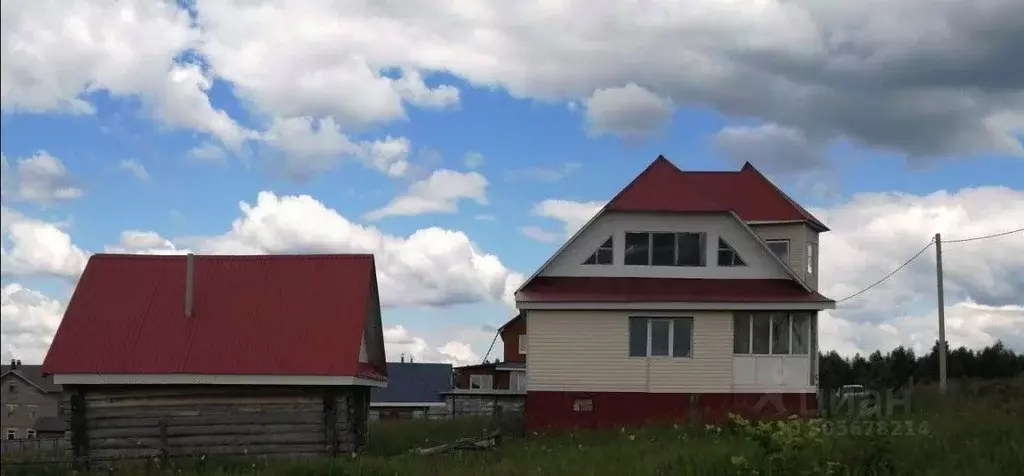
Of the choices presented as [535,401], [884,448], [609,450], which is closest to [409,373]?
[535,401]

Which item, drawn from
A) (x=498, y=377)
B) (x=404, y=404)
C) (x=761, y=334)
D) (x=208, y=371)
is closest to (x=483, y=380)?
(x=498, y=377)

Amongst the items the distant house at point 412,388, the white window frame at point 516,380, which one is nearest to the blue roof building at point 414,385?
the distant house at point 412,388

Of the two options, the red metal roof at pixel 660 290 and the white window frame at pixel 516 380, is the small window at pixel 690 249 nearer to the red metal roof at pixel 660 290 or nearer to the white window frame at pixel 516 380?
the red metal roof at pixel 660 290

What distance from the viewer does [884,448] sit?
1612 centimetres

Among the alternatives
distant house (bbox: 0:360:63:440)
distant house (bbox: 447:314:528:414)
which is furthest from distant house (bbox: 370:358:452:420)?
distant house (bbox: 0:360:63:440)

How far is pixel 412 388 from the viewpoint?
7906 centimetres

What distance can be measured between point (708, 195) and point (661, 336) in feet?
15.3

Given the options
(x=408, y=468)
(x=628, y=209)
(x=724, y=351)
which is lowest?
(x=408, y=468)

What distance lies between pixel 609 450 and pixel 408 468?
3.82 meters

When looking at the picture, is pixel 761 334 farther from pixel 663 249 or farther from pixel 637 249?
pixel 637 249

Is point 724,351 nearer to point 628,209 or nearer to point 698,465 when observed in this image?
point 628,209

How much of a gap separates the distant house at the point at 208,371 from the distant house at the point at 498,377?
21230 millimetres

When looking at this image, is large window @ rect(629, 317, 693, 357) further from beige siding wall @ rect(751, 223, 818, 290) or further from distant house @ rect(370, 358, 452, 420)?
distant house @ rect(370, 358, 452, 420)

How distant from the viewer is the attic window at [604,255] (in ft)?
100
